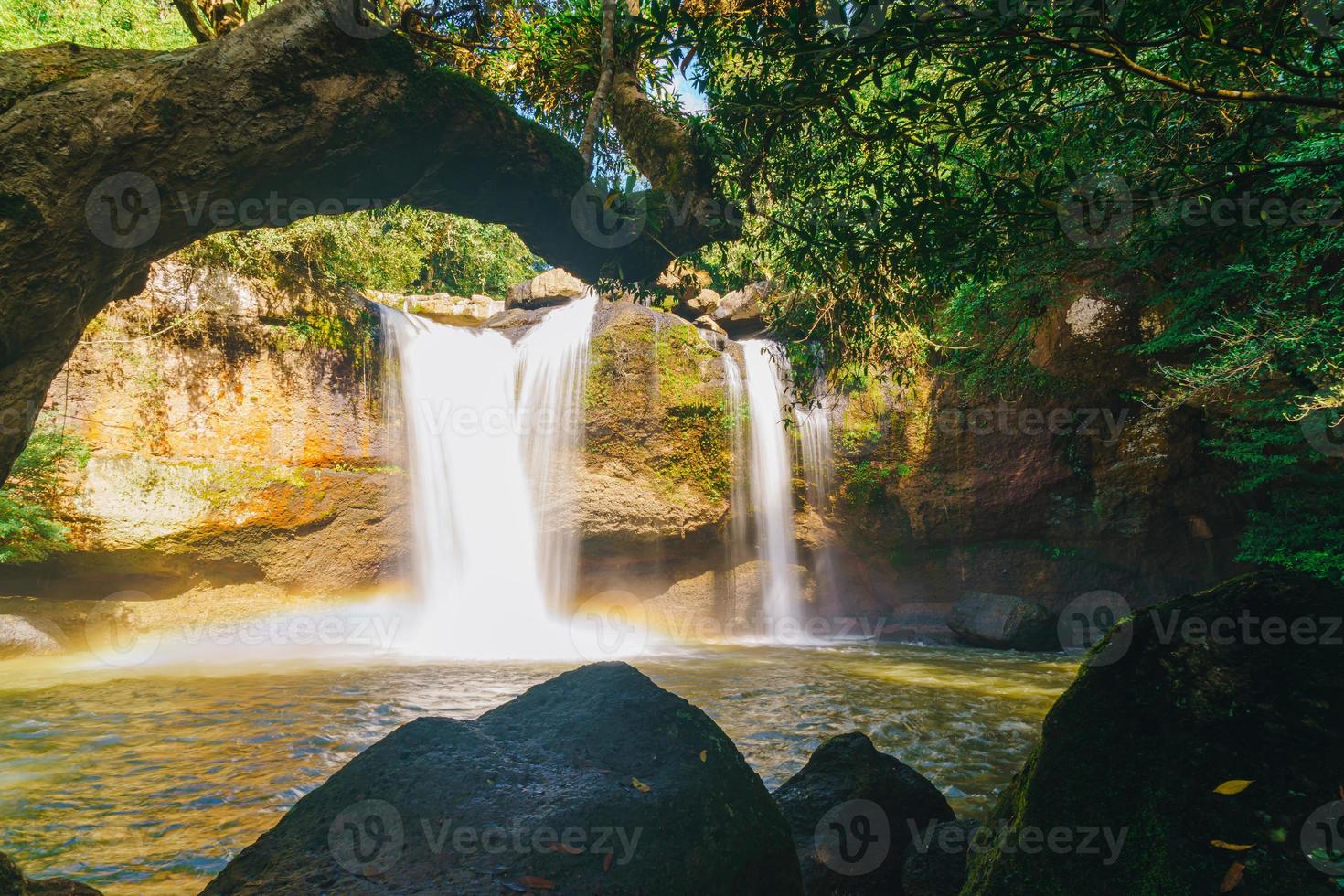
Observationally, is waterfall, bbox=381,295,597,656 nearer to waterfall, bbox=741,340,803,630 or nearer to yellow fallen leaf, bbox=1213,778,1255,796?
waterfall, bbox=741,340,803,630

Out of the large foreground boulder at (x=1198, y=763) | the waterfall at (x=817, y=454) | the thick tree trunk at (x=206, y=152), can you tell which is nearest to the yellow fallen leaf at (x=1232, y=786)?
the large foreground boulder at (x=1198, y=763)

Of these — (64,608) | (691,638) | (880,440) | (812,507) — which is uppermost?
(880,440)

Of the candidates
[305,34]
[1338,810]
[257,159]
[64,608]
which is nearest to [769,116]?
[305,34]

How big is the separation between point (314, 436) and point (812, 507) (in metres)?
10.2

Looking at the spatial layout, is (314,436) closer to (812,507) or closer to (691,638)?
(691,638)

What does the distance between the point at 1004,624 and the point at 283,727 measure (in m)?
11.5

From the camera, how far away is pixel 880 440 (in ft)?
45.6

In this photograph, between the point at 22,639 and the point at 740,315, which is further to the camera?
the point at 740,315

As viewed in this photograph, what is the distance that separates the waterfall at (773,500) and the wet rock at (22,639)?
40.9 ft

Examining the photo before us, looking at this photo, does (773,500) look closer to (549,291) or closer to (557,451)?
(557,451)

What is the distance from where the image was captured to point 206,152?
384 cm

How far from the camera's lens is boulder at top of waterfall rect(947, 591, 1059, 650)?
40.4 feet

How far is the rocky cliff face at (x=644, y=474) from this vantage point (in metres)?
11.3

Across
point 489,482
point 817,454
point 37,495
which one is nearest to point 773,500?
point 817,454
